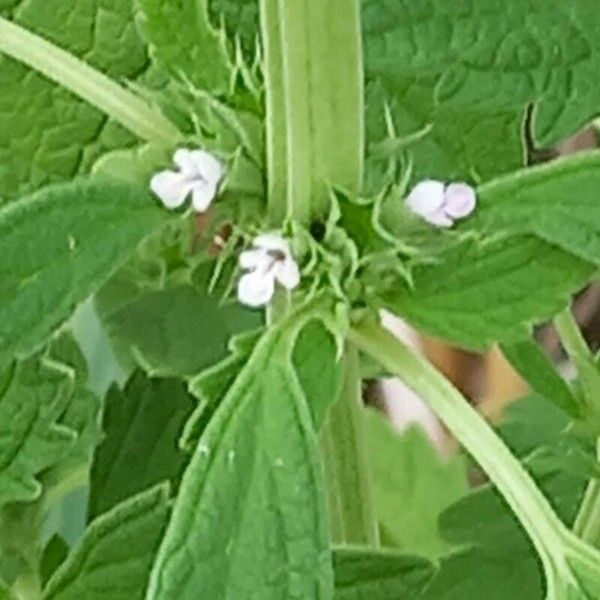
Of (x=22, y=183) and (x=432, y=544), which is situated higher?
(x=22, y=183)

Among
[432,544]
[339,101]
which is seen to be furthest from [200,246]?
[432,544]

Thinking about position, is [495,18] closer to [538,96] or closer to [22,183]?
[538,96]

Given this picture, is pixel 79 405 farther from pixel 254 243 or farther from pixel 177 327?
pixel 254 243

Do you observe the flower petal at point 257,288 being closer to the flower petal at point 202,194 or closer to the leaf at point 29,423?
the flower petal at point 202,194

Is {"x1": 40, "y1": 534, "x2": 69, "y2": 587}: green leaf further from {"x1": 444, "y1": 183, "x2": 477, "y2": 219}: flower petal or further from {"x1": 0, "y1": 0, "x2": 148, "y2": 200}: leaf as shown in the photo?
{"x1": 444, "y1": 183, "x2": 477, "y2": 219}: flower petal

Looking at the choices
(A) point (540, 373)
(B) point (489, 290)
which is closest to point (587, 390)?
(A) point (540, 373)

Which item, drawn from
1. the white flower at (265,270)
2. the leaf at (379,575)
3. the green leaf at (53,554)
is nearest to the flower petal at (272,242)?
the white flower at (265,270)

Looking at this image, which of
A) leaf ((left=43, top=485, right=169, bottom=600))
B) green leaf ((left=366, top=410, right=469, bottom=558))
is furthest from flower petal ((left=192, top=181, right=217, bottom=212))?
green leaf ((left=366, top=410, right=469, bottom=558))
